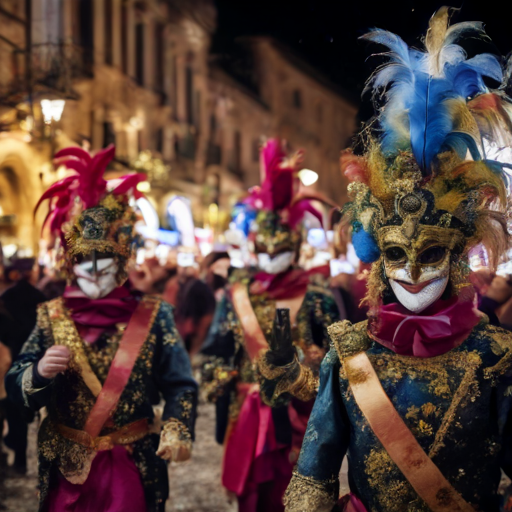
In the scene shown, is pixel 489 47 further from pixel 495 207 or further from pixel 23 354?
pixel 23 354

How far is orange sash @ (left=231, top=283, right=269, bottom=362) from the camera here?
659 centimetres

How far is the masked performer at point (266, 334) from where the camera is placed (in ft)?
20.6

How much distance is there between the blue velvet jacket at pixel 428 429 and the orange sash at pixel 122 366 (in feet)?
4.77

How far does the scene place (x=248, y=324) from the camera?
22.0 feet

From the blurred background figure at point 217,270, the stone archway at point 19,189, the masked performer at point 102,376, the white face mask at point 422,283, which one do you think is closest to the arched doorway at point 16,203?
the stone archway at point 19,189

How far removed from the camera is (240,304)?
687 centimetres

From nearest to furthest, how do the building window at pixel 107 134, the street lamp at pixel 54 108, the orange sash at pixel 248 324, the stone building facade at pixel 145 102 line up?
the orange sash at pixel 248 324
the street lamp at pixel 54 108
the stone building facade at pixel 145 102
the building window at pixel 107 134

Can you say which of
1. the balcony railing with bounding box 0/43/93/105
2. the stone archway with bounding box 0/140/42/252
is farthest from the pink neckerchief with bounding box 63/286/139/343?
the stone archway with bounding box 0/140/42/252

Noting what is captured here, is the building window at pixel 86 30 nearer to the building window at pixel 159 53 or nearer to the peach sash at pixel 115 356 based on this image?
the building window at pixel 159 53

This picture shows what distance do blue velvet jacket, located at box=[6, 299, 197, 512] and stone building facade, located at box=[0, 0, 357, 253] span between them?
4174 millimetres

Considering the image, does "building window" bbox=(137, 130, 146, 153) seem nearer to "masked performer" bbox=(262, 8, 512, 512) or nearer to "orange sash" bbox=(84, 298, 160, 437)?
"orange sash" bbox=(84, 298, 160, 437)

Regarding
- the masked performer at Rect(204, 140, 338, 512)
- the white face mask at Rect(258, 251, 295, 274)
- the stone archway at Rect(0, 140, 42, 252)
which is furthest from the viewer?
the stone archway at Rect(0, 140, 42, 252)

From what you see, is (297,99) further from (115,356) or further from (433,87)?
(433,87)

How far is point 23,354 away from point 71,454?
672mm
